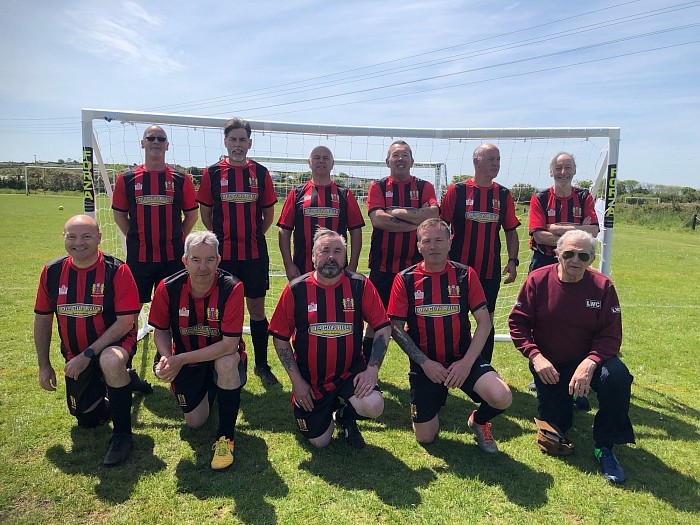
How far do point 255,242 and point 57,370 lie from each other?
234cm

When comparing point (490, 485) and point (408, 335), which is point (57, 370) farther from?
point (490, 485)

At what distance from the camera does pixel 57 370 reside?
4.29m

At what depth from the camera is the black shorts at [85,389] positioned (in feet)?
9.93

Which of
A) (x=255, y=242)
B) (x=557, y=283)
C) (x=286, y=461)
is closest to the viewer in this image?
(x=286, y=461)

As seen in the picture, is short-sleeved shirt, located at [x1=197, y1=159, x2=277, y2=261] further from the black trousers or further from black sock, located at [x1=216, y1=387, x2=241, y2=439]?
the black trousers

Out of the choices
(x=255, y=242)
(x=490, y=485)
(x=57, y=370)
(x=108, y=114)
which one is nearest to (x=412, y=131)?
(x=255, y=242)

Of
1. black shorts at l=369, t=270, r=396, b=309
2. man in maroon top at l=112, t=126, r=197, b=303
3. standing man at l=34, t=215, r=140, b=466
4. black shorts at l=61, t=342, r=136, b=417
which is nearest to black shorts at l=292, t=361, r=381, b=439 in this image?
black shorts at l=369, t=270, r=396, b=309

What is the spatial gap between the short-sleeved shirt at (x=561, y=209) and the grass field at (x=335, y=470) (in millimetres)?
1595

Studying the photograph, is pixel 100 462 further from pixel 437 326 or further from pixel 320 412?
pixel 437 326

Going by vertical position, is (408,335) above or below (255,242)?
below

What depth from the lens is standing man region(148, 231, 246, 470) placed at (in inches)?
114

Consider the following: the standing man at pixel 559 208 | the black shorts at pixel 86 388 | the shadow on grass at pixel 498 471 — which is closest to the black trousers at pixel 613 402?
the shadow on grass at pixel 498 471

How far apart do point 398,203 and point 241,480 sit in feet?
8.06

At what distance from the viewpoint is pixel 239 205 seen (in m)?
3.90
